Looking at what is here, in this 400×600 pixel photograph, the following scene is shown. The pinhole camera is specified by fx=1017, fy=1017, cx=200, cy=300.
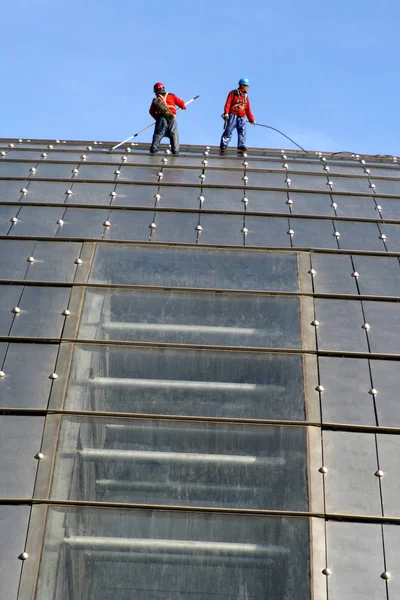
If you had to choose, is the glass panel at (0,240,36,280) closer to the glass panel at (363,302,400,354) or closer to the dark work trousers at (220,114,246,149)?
the glass panel at (363,302,400,354)

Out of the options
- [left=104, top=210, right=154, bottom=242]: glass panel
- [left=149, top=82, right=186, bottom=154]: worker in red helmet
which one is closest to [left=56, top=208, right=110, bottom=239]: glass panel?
[left=104, top=210, right=154, bottom=242]: glass panel

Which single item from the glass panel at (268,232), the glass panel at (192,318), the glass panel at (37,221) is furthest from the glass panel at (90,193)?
the glass panel at (192,318)

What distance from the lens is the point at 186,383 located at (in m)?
16.8

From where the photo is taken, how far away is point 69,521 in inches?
583

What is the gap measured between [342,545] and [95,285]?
699 cm

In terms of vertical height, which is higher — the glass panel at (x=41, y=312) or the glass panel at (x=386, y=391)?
the glass panel at (x=41, y=312)

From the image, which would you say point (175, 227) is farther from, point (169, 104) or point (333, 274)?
point (169, 104)

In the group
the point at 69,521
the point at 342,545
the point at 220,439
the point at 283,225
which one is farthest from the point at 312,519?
the point at 283,225

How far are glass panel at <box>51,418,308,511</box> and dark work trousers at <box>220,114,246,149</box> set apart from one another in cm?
1288

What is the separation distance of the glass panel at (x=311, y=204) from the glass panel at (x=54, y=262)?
503 cm

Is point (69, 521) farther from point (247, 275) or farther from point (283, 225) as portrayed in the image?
point (283, 225)

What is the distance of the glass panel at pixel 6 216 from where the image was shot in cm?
2072

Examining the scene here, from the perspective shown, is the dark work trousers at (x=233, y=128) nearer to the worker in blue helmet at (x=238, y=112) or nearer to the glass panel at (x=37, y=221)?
the worker in blue helmet at (x=238, y=112)

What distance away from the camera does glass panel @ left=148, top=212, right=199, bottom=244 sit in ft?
67.1
